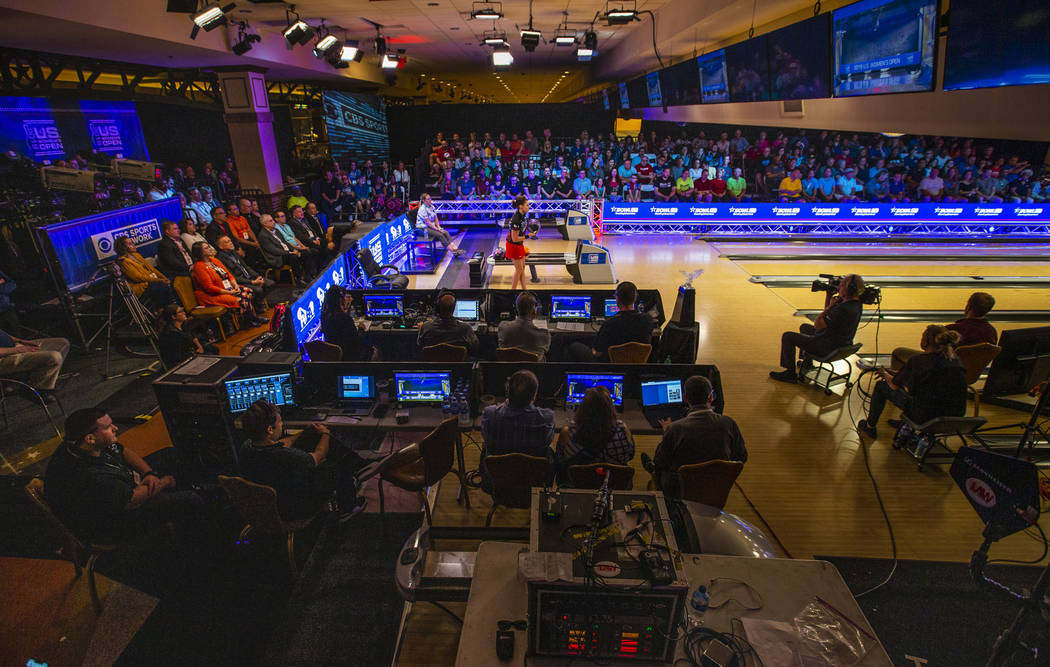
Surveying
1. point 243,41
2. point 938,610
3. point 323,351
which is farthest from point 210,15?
point 938,610

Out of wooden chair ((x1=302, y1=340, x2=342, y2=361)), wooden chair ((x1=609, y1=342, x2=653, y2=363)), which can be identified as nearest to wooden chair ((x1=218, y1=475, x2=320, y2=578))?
wooden chair ((x1=302, y1=340, x2=342, y2=361))

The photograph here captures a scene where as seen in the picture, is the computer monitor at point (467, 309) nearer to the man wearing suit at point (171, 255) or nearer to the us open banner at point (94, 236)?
the man wearing suit at point (171, 255)

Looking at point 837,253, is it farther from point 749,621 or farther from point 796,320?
point 749,621

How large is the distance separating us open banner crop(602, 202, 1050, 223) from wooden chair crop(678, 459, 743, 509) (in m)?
10.9

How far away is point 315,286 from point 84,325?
4.11m

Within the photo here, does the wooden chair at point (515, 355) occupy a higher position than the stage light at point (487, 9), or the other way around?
the stage light at point (487, 9)

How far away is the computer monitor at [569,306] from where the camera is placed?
6594mm

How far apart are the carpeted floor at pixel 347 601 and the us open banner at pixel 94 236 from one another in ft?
21.4

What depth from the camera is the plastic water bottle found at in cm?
218

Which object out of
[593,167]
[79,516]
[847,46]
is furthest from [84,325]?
[593,167]

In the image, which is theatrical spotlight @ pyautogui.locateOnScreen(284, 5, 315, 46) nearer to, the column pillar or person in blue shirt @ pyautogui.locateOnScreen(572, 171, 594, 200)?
the column pillar

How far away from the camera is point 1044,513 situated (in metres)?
4.36

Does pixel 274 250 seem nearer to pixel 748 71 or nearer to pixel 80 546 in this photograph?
pixel 80 546

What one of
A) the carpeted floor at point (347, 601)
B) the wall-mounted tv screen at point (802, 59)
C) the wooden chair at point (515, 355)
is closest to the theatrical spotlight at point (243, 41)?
the wooden chair at point (515, 355)
